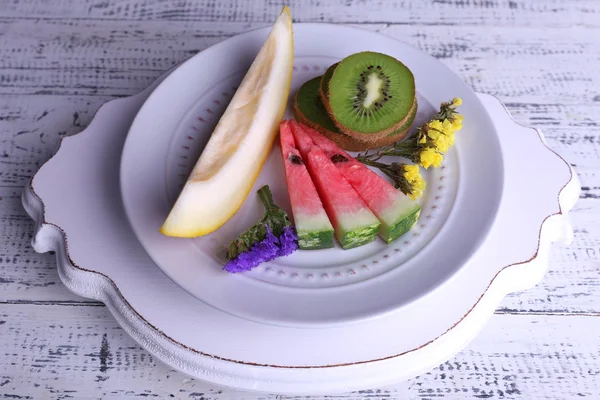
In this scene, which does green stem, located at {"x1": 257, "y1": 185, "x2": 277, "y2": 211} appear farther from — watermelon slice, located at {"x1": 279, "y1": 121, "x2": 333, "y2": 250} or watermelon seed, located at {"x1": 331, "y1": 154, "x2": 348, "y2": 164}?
watermelon seed, located at {"x1": 331, "y1": 154, "x2": 348, "y2": 164}

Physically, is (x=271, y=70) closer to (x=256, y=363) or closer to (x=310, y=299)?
(x=310, y=299)

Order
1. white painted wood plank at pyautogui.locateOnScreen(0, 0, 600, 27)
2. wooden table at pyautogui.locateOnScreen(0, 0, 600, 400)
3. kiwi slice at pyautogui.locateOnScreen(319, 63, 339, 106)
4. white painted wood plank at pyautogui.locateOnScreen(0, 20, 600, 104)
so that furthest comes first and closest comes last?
white painted wood plank at pyautogui.locateOnScreen(0, 0, 600, 27) → white painted wood plank at pyautogui.locateOnScreen(0, 20, 600, 104) → kiwi slice at pyautogui.locateOnScreen(319, 63, 339, 106) → wooden table at pyautogui.locateOnScreen(0, 0, 600, 400)

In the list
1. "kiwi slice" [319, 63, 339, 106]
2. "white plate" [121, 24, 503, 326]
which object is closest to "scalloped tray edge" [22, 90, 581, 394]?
"white plate" [121, 24, 503, 326]

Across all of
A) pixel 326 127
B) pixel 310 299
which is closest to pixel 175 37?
pixel 326 127

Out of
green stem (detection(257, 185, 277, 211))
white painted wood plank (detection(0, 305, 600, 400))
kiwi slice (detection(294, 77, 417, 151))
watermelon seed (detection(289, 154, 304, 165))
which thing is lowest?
white painted wood plank (detection(0, 305, 600, 400))

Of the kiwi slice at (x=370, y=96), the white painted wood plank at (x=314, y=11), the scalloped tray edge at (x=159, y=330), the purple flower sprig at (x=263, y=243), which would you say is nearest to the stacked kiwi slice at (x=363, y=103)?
the kiwi slice at (x=370, y=96)

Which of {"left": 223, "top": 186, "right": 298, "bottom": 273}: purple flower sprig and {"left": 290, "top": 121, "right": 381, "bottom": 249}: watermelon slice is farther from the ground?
{"left": 290, "top": 121, "right": 381, "bottom": 249}: watermelon slice

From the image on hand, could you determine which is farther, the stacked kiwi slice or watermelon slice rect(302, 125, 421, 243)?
the stacked kiwi slice
